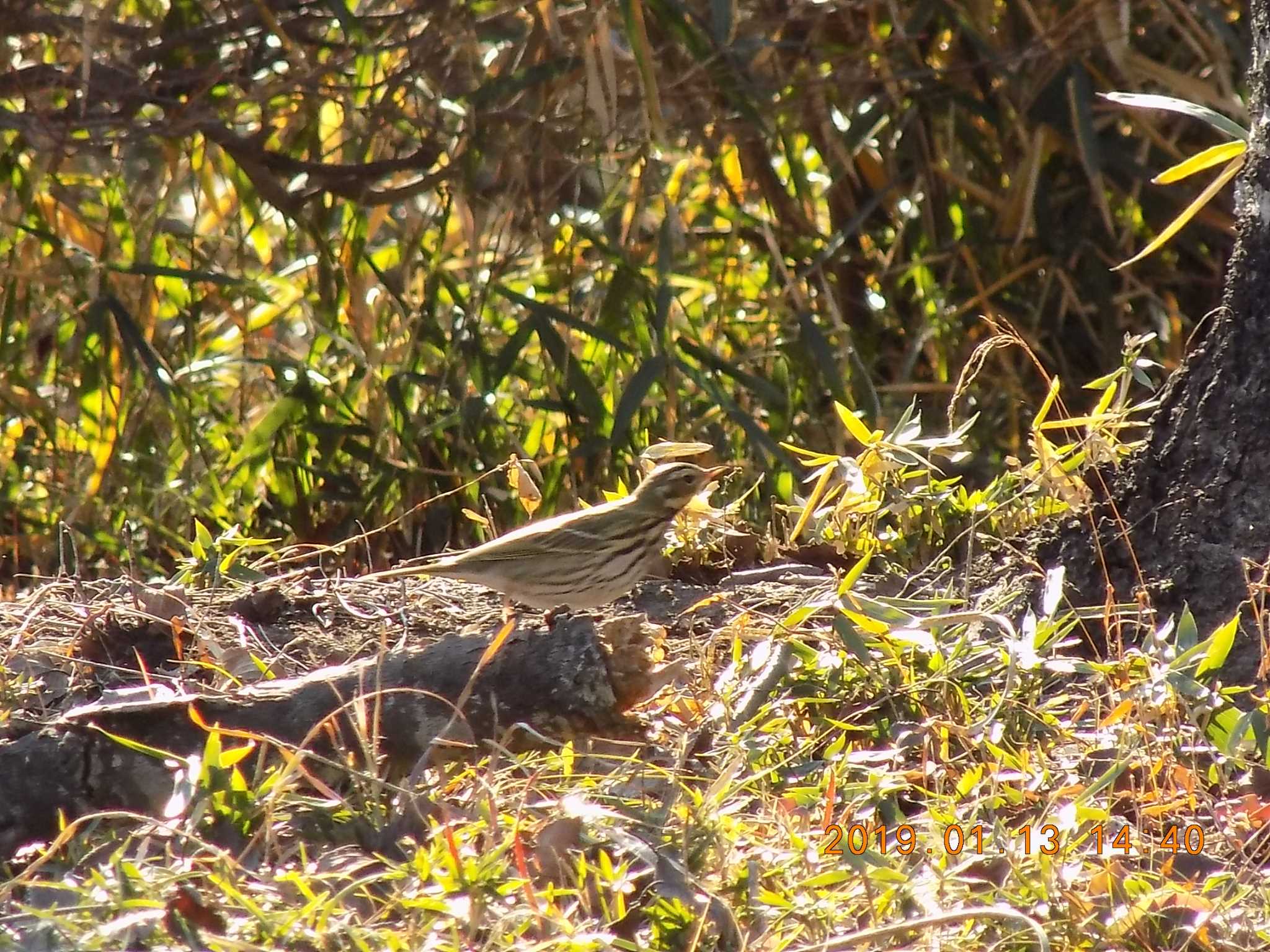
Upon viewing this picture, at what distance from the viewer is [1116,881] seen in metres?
2.52

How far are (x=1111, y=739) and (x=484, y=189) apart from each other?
3686 mm

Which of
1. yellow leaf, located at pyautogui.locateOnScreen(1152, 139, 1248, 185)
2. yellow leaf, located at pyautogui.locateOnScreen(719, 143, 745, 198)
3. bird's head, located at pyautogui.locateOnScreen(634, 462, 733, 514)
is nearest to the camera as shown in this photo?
yellow leaf, located at pyautogui.locateOnScreen(1152, 139, 1248, 185)

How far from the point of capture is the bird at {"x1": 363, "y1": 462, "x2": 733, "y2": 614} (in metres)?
3.89

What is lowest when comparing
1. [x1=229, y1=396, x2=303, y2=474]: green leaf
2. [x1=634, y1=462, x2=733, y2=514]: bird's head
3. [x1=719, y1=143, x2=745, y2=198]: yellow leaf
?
[x1=634, y1=462, x2=733, y2=514]: bird's head

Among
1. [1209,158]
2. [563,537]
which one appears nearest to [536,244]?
[563,537]

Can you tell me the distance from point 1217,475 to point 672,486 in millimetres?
1413

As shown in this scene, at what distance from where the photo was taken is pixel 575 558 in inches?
156

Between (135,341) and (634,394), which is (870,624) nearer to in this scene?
(634,394)

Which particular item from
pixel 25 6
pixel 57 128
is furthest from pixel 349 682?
pixel 25 6

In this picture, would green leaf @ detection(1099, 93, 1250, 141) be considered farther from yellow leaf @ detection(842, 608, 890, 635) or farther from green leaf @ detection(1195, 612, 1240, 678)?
yellow leaf @ detection(842, 608, 890, 635)

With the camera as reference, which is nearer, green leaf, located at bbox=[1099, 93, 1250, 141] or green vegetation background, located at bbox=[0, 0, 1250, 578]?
green leaf, located at bbox=[1099, 93, 1250, 141]

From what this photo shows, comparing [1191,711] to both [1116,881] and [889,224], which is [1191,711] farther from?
[889,224]

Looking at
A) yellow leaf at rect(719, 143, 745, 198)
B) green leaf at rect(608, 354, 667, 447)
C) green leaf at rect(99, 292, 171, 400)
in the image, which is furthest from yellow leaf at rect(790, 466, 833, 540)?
Answer: yellow leaf at rect(719, 143, 745, 198)
